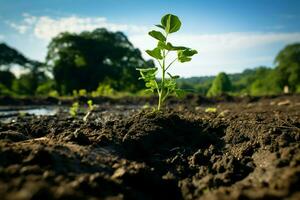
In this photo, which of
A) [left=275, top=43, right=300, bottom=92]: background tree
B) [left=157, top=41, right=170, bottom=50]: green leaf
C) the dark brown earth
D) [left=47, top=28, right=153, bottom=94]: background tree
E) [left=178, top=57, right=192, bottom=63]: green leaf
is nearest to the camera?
the dark brown earth

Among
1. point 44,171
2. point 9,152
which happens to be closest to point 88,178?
point 44,171

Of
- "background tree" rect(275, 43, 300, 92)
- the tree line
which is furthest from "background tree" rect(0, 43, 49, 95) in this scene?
"background tree" rect(275, 43, 300, 92)

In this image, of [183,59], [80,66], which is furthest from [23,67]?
[183,59]

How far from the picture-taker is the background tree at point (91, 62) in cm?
2864

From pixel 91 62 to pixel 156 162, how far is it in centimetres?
2759

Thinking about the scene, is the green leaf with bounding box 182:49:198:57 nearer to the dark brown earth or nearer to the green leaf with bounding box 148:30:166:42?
the green leaf with bounding box 148:30:166:42

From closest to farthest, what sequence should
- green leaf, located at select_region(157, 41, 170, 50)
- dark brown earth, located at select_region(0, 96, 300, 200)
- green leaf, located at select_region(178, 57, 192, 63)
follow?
dark brown earth, located at select_region(0, 96, 300, 200)
green leaf, located at select_region(157, 41, 170, 50)
green leaf, located at select_region(178, 57, 192, 63)

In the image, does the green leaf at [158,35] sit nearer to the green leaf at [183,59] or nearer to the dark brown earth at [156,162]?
the green leaf at [183,59]

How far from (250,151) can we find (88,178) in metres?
1.43

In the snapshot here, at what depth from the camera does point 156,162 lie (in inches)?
98.6

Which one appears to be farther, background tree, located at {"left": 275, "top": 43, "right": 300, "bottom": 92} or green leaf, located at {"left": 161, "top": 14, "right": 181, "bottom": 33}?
background tree, located at {"left": 275, "top": 43, "right": 300, "bottom": 92}

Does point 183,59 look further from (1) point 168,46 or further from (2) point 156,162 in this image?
(2) point 156,162

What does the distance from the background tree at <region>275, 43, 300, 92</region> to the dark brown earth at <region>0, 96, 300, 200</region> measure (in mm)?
38079

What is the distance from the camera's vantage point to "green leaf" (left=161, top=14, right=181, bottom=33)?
364 cm
